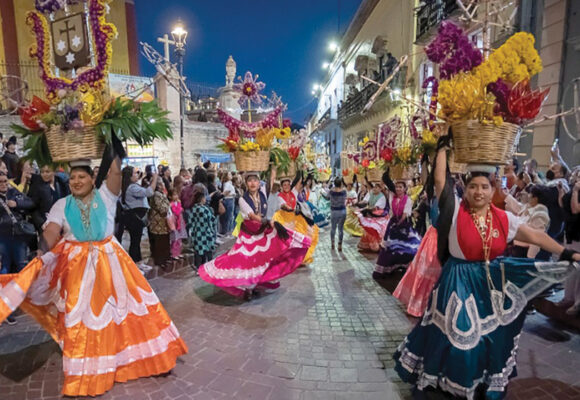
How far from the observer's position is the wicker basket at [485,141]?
2.70 metres

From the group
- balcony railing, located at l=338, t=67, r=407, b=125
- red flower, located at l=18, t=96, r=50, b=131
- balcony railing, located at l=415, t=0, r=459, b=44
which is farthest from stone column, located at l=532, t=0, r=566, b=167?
red flower, located at l=18, t=96, r=50, b=131

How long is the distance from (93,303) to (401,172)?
5163 millimetres

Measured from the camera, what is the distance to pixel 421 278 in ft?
16.1

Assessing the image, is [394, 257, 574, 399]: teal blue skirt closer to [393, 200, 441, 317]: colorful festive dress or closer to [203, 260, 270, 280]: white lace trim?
[393, 200, 441, 317]: colorful festive dress

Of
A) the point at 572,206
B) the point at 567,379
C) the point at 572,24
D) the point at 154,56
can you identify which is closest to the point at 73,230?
the point at 154,56

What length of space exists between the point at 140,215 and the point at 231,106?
20.2 meters

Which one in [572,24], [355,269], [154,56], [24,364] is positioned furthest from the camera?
[572,24]

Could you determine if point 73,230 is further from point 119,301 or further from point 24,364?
point 24,364

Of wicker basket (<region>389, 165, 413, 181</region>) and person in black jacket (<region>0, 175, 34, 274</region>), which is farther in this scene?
wicker basket (<region>389, 165, 413, 181</region>)

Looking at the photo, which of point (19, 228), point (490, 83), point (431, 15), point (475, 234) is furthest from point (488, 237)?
point (431, 15)

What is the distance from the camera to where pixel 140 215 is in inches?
262

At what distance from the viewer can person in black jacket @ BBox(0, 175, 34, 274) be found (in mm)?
4523

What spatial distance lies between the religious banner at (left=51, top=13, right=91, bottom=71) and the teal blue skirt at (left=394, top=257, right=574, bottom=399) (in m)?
4.06

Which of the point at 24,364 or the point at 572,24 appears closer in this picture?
the point at 24,364
